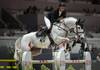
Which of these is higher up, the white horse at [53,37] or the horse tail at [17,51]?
the white horse at [53,37]

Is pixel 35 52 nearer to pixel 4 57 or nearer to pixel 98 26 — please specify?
pixel 4 57

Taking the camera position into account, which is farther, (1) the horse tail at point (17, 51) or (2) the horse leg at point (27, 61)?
(1) the horse tail at point (17, 51)

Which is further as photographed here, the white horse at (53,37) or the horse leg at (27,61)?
the white horse at (53,37)

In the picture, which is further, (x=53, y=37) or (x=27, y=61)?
(x=53, y=37)

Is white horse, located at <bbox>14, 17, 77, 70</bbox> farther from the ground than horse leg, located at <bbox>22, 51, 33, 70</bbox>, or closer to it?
farther from the ground

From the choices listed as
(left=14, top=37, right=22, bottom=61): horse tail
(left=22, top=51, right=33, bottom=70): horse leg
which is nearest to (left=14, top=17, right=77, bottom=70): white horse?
(left=14, top=37, right=22, bottom=61): horse tail

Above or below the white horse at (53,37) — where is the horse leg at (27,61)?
below

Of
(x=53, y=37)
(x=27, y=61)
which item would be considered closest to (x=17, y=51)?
(x=53, y=37)

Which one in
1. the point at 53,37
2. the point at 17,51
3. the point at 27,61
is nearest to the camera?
the point at 27,61

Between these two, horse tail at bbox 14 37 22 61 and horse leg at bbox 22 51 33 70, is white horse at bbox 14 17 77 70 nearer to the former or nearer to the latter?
horse tail at bbox 14 37 22 61

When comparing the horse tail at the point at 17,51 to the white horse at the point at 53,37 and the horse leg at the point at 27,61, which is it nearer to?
the white horse at the point at 53,37

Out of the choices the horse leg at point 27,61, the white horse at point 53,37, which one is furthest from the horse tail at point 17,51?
the horse leg at point 27,61

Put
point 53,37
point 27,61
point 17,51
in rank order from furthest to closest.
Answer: point 17,51 < point 53,37 < point 27,61

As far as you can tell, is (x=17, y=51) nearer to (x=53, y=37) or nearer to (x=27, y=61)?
(x=53, y=37)
